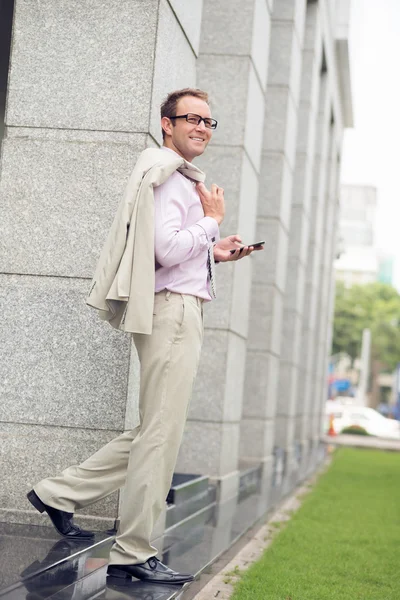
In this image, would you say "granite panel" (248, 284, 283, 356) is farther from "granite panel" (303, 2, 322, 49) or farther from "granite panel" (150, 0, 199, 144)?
"granite panel" (150, 0, 199, 144)

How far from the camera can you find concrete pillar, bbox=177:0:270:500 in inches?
359

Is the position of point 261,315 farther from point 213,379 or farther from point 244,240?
point 213,379

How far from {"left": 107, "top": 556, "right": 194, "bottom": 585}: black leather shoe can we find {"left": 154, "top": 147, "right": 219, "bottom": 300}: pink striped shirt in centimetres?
129

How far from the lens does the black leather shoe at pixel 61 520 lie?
482 cm

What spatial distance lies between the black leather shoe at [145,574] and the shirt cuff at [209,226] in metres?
1.56

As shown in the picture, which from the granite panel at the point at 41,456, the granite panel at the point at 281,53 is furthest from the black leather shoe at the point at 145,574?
the granite panel at the point at 281,53

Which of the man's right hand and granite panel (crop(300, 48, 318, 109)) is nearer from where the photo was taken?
the man's right hand

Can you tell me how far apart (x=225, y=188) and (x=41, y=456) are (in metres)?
4.27

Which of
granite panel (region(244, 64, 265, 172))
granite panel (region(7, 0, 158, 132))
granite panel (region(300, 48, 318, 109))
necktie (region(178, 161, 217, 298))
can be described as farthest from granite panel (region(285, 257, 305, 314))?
necktie (region(178, 161, 217, 298))

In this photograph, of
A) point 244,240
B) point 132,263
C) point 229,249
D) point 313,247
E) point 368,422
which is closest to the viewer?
point 132,263

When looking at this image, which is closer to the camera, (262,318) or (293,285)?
(262,318)

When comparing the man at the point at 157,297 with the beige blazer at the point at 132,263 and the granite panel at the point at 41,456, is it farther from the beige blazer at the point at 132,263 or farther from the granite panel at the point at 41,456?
the granite panel at the point at 41,456

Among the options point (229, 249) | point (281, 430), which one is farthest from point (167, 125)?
point (281, 430)

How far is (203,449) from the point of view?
9219 mm
